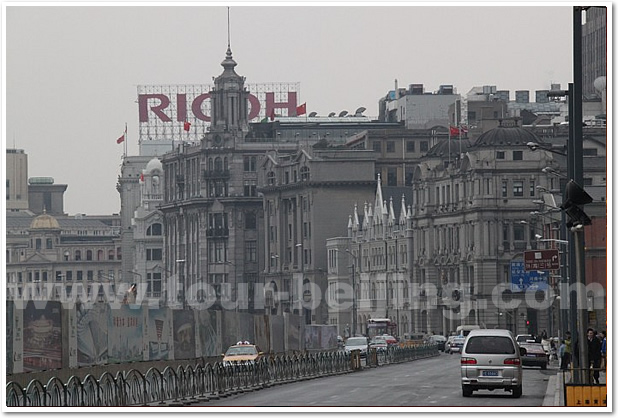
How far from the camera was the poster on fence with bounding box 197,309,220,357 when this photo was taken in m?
58.0

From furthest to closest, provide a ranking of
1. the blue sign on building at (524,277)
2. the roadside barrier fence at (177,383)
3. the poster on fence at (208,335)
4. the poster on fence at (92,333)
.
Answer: the blue sign on building at (524,277) < the poster on fence at (208,335) < the poster on fence at (92,333) < the roadside barrier fence at (177,383)

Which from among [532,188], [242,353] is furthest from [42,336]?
[532,188]

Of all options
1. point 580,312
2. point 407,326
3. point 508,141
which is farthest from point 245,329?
point 407,326

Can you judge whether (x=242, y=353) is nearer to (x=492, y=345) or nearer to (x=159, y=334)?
(x=159, y=334)

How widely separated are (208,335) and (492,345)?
1476 centimetres

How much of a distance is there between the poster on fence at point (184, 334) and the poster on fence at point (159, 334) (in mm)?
986

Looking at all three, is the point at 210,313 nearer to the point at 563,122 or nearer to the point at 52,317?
the point at 52,317

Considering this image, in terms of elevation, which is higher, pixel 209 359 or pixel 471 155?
pixel 471 155

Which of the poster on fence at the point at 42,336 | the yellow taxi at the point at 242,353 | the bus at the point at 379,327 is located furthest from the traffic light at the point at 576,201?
the bus at the point at 379,327

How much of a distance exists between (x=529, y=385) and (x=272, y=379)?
355 inches

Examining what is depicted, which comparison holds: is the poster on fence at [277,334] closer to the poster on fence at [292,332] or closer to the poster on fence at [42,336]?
the poster on fence at [292,332]

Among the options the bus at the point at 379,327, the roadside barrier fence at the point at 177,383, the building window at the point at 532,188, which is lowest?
the bus at the point at 379,327

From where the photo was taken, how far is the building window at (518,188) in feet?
531

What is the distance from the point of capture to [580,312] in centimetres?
3209
